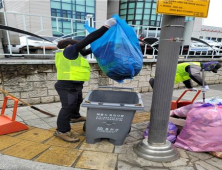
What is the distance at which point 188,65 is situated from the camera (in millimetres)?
3018

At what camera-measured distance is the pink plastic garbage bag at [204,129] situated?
2.11 m

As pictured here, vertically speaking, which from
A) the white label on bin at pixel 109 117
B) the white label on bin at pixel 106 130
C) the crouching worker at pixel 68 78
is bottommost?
the white label on bin at pixel 106 130

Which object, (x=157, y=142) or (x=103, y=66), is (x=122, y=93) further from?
(x=157, y=142)

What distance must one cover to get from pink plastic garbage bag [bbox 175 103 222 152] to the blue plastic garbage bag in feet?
3.23

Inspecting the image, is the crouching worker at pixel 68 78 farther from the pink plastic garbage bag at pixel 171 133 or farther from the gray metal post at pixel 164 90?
the pink plastic garbage bag at pixel 171 133

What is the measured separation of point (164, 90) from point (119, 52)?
682mm

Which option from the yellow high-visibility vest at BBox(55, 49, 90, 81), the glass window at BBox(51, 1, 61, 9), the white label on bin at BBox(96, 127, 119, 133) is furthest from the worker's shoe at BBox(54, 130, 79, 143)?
the glass window at BBox(51, 1, 61, 9)

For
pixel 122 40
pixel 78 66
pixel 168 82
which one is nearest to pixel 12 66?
pixel 78 66

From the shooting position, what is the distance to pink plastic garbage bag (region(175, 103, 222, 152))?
211cm

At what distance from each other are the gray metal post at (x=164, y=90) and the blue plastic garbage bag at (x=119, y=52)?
323mm

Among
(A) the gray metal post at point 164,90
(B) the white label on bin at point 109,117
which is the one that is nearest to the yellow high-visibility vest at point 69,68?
(B) the white label on bin at point 109,117

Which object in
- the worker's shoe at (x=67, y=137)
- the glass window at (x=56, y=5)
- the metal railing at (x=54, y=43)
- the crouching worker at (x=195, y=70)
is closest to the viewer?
the worker's shoe at (x=67, y=137)

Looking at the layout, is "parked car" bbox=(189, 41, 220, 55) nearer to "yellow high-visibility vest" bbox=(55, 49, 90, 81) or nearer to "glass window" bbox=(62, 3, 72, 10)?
"yellow high-visibility vest" bbox=(55, 49, 90, 81)

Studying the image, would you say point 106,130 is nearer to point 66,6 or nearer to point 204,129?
point 204,129
